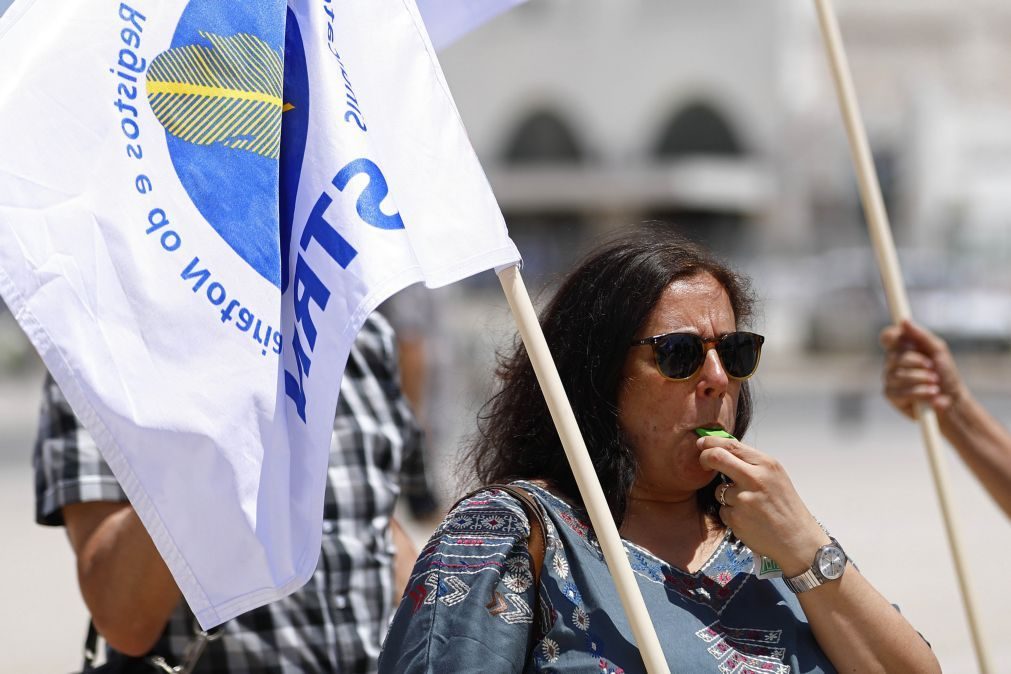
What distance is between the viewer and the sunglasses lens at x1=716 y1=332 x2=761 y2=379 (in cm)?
236

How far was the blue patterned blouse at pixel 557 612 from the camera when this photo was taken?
2.06 m

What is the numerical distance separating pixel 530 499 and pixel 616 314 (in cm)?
39

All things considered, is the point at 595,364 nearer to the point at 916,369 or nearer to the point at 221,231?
the point at 221,231

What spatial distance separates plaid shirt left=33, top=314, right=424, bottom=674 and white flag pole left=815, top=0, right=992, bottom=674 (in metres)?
1.21

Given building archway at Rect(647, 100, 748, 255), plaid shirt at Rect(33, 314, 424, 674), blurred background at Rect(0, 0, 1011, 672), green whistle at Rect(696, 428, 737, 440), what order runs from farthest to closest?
building archway at Rect(647, 100, 748, 255) < blurred background at Rect(0, 0, 1011, 672) < plaid shirt at Rect(33, 314, 424, 674) < green whistle at Rect(696, 428, 737, 440)

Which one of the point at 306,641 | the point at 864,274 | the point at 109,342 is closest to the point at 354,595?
the point at 306,641

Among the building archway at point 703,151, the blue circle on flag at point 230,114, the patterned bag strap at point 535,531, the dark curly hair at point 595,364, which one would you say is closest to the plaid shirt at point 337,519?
the dark curly hair at point 595,364

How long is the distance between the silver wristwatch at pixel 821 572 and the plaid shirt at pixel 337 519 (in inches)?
40.5

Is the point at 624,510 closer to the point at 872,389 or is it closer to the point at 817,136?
the point at 872,389

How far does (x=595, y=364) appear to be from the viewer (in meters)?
2.39

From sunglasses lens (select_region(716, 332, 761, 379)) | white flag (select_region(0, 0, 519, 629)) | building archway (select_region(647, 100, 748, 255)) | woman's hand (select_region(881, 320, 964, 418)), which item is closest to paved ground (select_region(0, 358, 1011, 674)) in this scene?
woman's hand (select_region(881, 320, 964, 418))

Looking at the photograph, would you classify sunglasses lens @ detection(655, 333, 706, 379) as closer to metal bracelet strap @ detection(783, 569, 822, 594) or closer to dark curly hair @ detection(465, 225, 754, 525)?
dark curly hair @ detection(465, 225, 754, 525)

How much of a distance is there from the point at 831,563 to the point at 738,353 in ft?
1.31

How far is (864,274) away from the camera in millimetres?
31219
